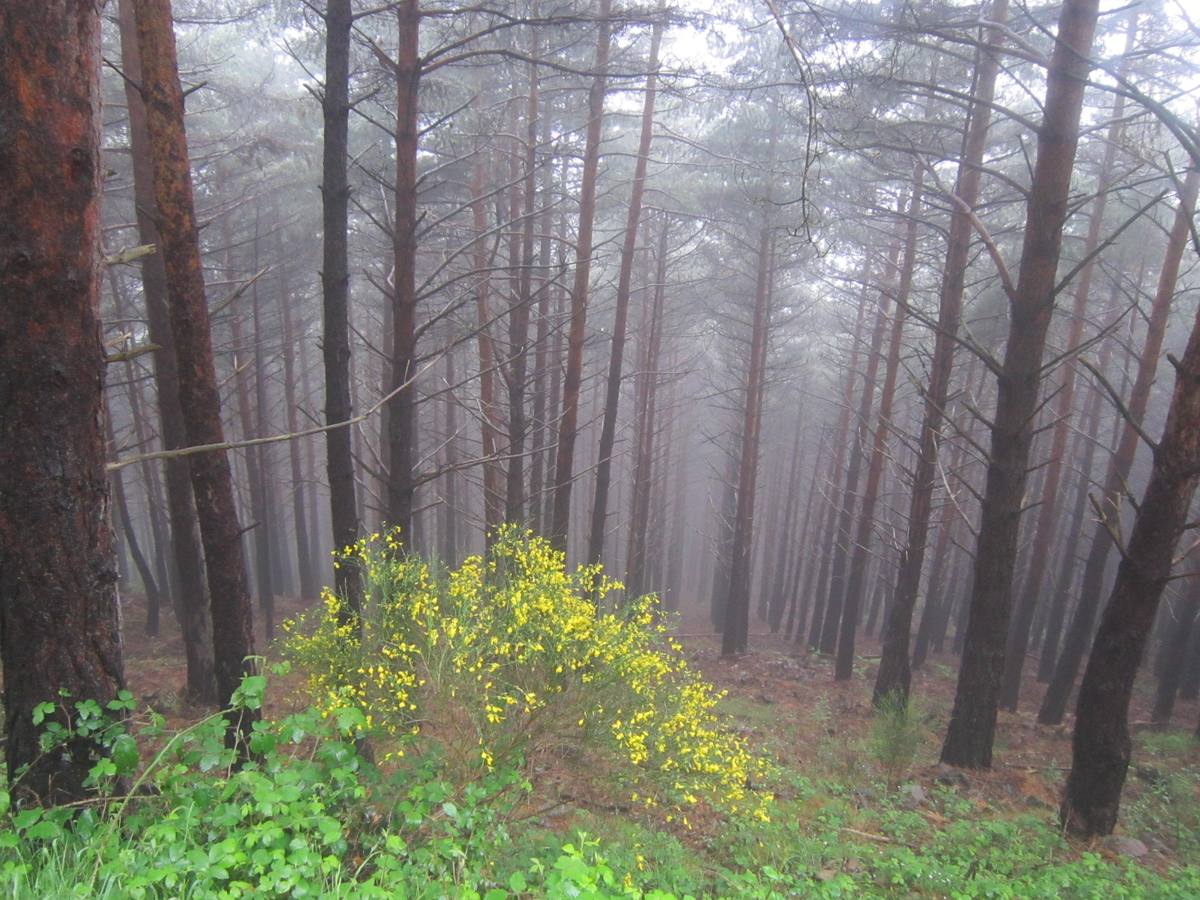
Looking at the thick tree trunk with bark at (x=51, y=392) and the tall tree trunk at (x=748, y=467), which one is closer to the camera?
the thick tree trunk with bark at (x=51, y=392)

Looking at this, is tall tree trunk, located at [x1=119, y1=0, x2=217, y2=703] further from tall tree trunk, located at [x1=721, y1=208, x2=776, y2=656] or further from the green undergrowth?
tall tree trunk, located at [x1=721, y1=208, x2=776, y2=656]

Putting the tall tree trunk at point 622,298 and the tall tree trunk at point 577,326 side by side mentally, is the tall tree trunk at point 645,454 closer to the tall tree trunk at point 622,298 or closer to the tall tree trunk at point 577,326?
the tall tree trunk at point 622,298

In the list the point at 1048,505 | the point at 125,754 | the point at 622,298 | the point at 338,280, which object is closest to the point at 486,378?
the point at 622,298

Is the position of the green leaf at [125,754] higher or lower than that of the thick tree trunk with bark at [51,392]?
lower

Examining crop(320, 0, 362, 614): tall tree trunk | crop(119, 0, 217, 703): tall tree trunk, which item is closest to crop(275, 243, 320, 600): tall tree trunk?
crop(119, 0, 217, 703): tall tree trunk

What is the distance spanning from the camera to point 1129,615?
535 cm

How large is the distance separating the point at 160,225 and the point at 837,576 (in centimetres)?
1697

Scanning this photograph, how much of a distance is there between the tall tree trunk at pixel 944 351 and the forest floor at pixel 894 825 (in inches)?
54.2

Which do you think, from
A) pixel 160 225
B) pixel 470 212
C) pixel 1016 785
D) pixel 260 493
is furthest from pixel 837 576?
pixel 160 225

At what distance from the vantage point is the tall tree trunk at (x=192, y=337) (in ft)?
14.8

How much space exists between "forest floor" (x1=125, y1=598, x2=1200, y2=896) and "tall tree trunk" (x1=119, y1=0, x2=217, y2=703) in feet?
2.10

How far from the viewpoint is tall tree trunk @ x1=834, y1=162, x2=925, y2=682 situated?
12109 mm

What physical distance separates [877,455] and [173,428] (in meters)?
11.8

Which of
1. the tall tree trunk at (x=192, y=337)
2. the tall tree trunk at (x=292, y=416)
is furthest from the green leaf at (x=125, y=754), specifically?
the tall tree trunk at (x=292, y=416)
